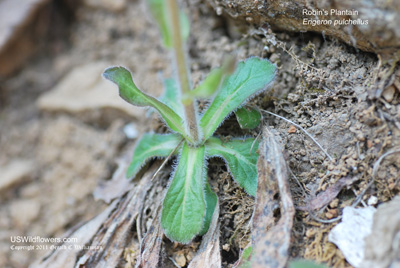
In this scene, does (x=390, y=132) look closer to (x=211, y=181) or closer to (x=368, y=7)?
(x=368, y=7)

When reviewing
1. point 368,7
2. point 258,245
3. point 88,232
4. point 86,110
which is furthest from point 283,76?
point 86,110

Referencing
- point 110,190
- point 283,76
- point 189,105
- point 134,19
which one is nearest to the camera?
point 189,105

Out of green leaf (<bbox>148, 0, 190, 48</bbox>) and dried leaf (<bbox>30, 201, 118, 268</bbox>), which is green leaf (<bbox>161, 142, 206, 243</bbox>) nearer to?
dried leaf (<bbox>30, 201, 118, 268</bbox>)

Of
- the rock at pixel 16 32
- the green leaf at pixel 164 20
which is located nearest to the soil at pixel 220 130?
the rock at pixel 16 32

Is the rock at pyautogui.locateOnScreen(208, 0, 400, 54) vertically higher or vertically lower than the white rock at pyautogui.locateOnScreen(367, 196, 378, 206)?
higher

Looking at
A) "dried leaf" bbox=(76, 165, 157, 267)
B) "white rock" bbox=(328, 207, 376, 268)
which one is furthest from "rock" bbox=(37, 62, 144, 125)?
"white rock" bbox=(328, 207, 376, 268)

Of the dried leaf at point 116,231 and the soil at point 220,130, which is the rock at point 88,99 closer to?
the soil at point 220,130

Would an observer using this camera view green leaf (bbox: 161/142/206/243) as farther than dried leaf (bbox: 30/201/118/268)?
No

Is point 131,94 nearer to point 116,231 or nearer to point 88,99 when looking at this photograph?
point 116,231
